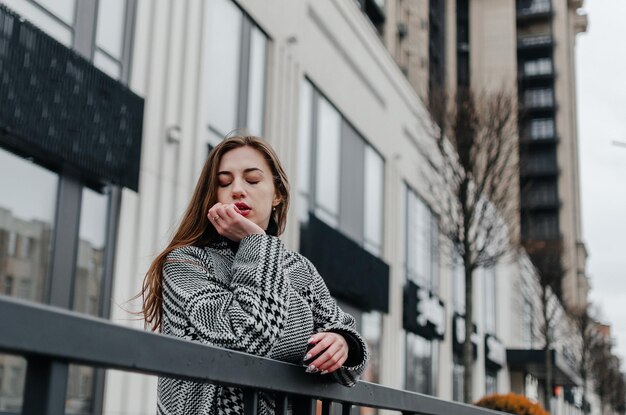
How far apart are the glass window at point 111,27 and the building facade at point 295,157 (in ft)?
0.06

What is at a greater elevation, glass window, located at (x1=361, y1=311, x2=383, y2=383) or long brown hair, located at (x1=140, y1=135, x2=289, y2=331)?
glass window, located at (x1=361, y1=311, x2=383, y2=383)

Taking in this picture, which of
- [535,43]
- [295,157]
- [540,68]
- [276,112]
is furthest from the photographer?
[540,68]

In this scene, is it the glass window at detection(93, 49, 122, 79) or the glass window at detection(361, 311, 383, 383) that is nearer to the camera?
the glass window at detection(93, 49, 122, 79)

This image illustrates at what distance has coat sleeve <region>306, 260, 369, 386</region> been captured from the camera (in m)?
2.26

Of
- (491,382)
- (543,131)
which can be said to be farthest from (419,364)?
(543,131)

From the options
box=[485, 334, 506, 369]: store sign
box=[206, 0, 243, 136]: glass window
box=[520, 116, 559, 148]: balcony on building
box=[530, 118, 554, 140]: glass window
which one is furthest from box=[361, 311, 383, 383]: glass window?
box=[530, 118, 554, 140]: glass window

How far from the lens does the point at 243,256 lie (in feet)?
7.74

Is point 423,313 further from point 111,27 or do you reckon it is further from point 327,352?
point 327,352

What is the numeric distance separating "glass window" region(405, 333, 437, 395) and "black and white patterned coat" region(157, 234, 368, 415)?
63.5 ft

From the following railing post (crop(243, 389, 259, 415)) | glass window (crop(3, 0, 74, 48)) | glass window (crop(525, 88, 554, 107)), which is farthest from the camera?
glass window (crop(525, 88, 554, 107))

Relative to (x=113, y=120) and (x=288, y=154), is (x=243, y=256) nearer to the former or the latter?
(x=113, y=120)

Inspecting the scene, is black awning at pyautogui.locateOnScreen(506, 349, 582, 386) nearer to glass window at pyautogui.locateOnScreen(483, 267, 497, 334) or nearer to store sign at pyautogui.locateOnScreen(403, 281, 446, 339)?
glass window at pyautogui.locateOnScreen(483, 267, 497, 334)

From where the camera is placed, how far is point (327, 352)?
2.18 metres

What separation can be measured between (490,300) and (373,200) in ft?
52.8
